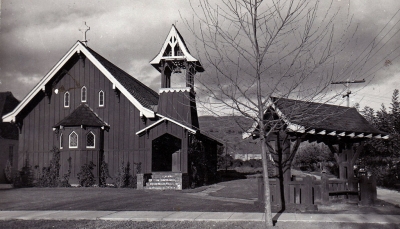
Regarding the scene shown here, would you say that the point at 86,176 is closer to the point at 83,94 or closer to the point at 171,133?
the point at 83,94

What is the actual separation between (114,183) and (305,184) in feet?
45.5

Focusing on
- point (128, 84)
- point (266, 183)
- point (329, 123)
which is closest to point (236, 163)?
point (128, 84)

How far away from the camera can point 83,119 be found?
2369cm

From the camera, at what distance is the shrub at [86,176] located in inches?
904

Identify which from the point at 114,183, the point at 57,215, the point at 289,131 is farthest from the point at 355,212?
the point at 114,183

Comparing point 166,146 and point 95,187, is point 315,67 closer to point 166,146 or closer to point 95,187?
point 95,187

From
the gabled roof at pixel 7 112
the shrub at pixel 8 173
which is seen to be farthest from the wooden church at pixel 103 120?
the gabled roof at pixel 7 112

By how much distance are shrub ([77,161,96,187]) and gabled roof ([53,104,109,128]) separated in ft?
8.28

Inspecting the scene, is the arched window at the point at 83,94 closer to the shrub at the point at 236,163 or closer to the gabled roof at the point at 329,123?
the gabled roof at the point at 329,123

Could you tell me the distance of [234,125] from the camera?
11.0m

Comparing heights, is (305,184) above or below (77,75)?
below

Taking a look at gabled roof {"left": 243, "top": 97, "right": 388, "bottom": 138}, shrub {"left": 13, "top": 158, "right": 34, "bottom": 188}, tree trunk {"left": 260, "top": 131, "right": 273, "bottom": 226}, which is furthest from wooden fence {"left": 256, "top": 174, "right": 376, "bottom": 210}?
shrub {"left": 13, "top": 158, "right": 34, "bottom": 188}

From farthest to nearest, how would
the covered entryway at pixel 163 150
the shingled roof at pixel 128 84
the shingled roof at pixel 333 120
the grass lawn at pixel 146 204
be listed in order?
1. the covered entryway at pixel 163 150
2. the shingled roof at pixel 128 84
3. the grass lawn at pixel 146 204
4. the shingled roof at pixel 333 120

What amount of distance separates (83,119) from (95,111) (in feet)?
4.47
